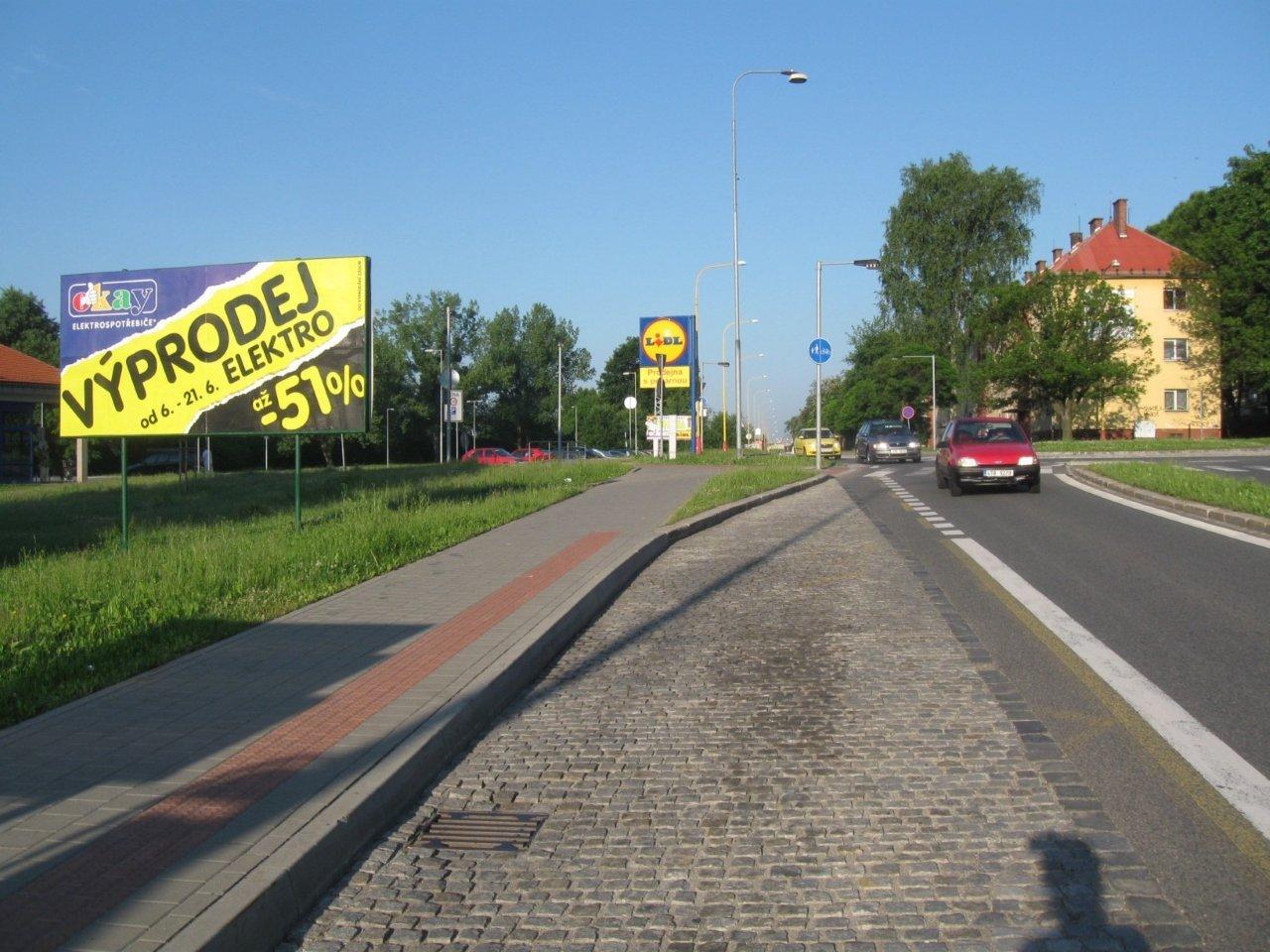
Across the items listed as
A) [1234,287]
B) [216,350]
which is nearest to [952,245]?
[1234,287]

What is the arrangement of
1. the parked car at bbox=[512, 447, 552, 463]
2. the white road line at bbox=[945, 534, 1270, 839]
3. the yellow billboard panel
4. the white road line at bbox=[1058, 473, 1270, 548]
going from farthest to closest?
1. the parked car at bbox=[512, 447, 552, 463]
2. the yellow billboard panel
3. the white road line at bbox=[1058, 473, 1270, 548]
4. the white road line at bbox=[945, 534, 1270, 839]

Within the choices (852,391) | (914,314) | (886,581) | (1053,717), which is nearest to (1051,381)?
(914,314)

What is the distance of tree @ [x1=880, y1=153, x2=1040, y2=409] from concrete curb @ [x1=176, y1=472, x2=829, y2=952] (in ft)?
205

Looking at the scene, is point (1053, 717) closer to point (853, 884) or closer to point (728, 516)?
point (853, 884)

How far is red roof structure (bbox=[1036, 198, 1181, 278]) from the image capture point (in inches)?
2901

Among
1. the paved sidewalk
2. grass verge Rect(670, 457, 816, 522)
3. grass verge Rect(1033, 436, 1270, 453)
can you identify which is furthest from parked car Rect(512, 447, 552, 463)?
the paved sidewalk

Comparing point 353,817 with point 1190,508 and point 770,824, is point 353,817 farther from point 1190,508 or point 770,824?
point 1190,508

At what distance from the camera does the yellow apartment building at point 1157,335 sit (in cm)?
6950

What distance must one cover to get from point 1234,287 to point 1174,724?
66342mm

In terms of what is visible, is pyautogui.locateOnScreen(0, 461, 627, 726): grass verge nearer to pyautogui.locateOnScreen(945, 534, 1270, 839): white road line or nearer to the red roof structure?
pyautogui.locateOnScreen(945, 534, 1270, 839): white road line

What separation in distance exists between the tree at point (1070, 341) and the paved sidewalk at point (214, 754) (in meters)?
57.6

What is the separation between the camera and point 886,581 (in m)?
11.1

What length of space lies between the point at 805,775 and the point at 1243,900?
192cm

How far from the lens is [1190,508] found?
1698 centimetres
